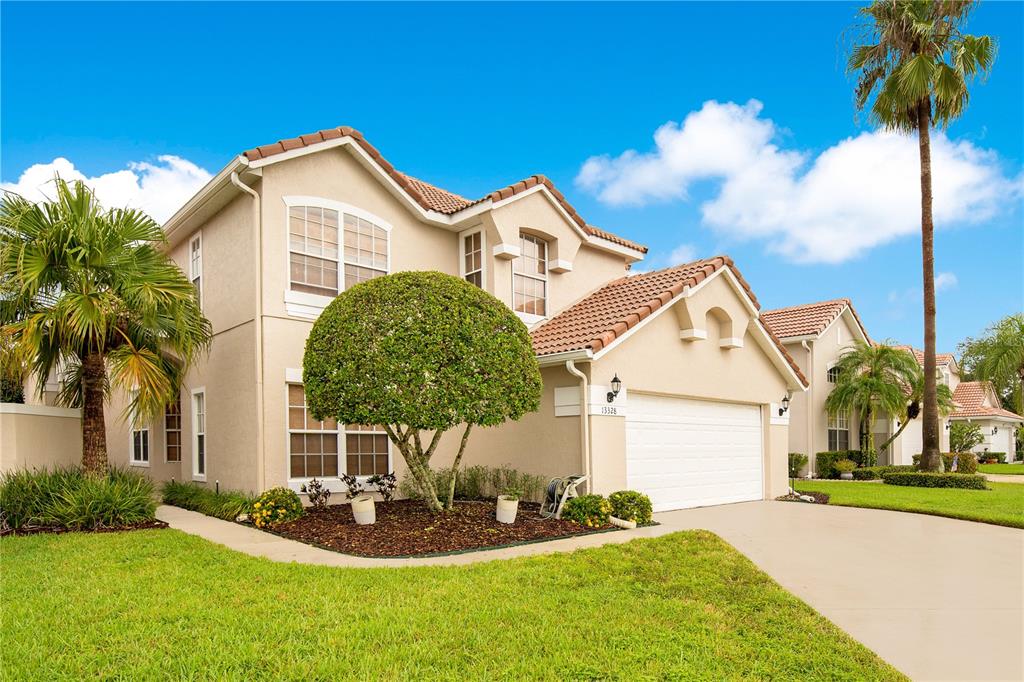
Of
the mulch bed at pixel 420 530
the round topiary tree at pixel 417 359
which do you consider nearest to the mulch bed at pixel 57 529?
the mulch bed at pixel 420 530

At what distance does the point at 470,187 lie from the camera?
719 inches

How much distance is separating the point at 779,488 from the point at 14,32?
17295 mm

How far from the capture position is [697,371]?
14.6 meters

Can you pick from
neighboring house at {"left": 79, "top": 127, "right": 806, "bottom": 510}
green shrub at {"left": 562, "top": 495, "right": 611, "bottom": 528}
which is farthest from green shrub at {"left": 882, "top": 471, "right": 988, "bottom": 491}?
green shrub at {"left": 562, "top": 495, "right": 611, "bottom": 528}

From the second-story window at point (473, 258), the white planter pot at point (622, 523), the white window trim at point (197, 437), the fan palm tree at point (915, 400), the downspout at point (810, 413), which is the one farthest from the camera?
the fan palm tree at point (915, 400)

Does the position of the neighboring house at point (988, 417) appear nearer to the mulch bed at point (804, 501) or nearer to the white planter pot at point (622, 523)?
the mulch bed at point (804, 501)

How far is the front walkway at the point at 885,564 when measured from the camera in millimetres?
5703

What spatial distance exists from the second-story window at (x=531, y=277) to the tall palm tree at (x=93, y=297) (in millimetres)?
6648

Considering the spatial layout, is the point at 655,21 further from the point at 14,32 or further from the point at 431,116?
the point at 14,32

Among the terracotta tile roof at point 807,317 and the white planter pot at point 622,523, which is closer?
the white planter pot at point 622,523

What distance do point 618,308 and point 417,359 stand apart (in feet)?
17.9

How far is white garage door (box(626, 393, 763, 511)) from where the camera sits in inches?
530

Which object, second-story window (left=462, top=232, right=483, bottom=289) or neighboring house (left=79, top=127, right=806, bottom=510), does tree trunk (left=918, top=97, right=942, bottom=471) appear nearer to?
neighboring house (left=79, top=127, right=806, bottom=510)

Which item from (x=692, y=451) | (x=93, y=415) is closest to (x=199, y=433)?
(x=93, y=415)
